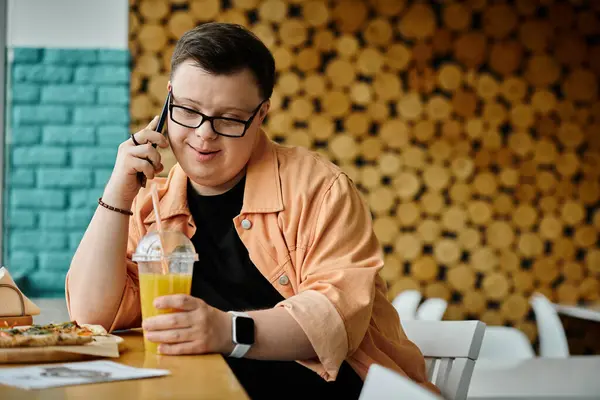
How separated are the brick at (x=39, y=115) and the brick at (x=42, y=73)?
132 mm

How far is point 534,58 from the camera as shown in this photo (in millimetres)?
4547

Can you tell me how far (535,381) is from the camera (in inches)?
108

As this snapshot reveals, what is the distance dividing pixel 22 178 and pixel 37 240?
31 cm

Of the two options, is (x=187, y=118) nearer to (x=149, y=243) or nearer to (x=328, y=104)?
(x=149, y=243)

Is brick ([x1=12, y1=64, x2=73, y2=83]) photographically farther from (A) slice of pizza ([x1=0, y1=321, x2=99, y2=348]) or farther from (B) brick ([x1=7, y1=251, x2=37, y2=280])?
(A) slice of pizza ([x1=0, y1=321, x2=99, y2=348])

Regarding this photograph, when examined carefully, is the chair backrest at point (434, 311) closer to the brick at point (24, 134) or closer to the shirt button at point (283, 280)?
the shirt button at point (283, 280)

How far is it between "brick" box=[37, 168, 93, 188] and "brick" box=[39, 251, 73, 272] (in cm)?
34

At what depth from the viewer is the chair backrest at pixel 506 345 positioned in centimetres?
409

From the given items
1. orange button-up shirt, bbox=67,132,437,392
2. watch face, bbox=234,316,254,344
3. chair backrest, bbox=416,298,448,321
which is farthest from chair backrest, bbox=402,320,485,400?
chair backrest, bbox=416,298,448,321

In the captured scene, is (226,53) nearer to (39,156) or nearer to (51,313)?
(51,313)

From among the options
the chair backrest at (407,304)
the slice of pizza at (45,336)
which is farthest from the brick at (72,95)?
the slice of pizza at (45,336)

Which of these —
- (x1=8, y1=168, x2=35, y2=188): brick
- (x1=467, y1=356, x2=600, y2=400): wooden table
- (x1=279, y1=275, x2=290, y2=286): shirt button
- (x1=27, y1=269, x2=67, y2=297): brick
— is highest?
(x1=279, y1=275, x2=290, y2=286): shirt button

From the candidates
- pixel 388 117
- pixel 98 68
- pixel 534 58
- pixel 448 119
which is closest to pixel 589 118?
pixel 534 58

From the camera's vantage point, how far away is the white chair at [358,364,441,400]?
68 cm
